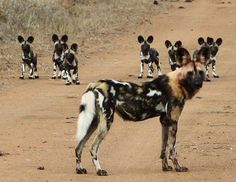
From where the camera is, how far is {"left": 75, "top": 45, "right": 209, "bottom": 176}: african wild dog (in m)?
8.24

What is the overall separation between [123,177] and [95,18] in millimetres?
20011

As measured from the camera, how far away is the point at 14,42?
72.0 ft

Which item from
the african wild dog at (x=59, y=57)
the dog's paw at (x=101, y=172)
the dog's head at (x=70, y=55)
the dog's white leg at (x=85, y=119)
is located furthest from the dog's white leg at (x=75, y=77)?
the dog's paw at (x=101, y=172)

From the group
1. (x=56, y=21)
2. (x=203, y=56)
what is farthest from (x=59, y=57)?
(x=203, y=56)

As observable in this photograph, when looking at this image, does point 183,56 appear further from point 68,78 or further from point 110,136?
point 68,78

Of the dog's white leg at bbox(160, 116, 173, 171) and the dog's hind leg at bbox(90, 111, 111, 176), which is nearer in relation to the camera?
the dog's hind leg at bbox(90, 111, 111, 176)

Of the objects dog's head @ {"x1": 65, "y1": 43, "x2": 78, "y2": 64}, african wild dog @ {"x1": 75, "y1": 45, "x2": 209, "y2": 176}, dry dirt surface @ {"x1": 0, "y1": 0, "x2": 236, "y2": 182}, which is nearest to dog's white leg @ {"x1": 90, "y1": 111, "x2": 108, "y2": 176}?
african wild dog @ {"x1": 75, "y1": 45, "x2": 209, "y2": 176}

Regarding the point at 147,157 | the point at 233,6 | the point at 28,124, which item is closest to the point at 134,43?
the point at 233,6

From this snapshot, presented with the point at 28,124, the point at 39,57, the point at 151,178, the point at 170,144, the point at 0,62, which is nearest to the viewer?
the point at 151,178

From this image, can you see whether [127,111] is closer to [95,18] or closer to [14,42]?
[14,42]

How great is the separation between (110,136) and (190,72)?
2.27 m

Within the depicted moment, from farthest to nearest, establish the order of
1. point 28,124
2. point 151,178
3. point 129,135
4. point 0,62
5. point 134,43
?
point 134,43
point 0,62
point 28,124
point 129,135
point 151,178

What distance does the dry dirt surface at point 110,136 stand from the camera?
8.22 metres

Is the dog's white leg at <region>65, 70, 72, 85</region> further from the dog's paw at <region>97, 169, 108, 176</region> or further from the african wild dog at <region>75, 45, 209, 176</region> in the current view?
the dog's paw at <region>97, 169, 108, 176</region>
